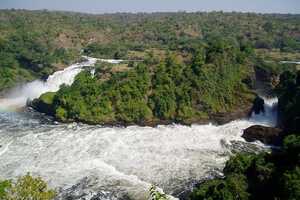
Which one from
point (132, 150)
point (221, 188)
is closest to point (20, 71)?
point (132, 150)

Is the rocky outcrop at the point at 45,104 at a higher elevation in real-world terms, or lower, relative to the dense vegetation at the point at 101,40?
lower

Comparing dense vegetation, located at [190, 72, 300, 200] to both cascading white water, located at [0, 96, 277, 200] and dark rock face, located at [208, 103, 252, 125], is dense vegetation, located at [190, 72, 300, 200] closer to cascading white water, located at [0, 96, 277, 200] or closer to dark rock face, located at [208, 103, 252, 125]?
cascading white water, located at [0, 96, 277, 200]

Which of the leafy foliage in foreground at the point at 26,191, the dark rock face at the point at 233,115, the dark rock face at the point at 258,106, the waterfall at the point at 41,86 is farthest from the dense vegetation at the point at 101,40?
the leafy foliage in foreground at the point at 26,191

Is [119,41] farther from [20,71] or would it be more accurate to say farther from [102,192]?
[102,192]

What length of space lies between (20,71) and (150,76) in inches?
1098

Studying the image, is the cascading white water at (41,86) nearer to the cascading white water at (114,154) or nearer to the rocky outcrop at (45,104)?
the rocky outcrop at (45,104)

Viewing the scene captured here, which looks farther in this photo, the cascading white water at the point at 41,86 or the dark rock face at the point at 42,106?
the cascading white water at the point at 41,86

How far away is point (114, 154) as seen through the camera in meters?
40.8

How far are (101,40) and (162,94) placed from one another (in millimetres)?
52926

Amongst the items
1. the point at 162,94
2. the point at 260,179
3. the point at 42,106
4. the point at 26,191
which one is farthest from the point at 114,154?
the point at 26,191

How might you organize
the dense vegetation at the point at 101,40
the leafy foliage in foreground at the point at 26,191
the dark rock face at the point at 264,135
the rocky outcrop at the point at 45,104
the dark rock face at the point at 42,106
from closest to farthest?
the leafy foliage in foreground at the point at 26,191 < the dark rock face at the point at 264,135 < the dark rock face at the point at 42,106 < the rocky outcrop at the point at 45,104 < the dense vegetation at the point at 101,40

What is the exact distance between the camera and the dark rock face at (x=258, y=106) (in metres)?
53.1

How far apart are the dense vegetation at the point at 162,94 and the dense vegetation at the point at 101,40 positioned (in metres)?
12.1

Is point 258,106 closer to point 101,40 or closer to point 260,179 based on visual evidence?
point 260,179
